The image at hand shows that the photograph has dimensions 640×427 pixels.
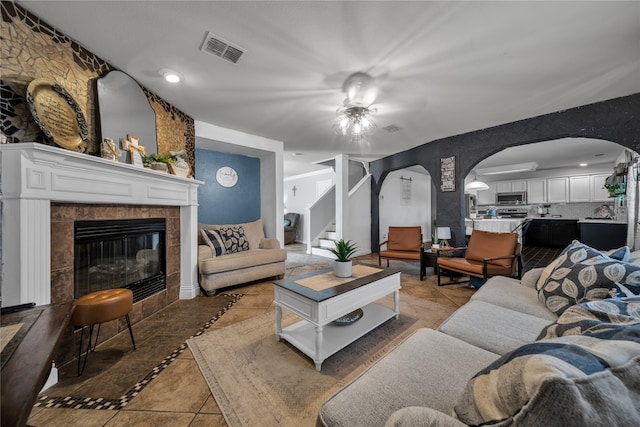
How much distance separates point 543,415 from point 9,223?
2.49 meters

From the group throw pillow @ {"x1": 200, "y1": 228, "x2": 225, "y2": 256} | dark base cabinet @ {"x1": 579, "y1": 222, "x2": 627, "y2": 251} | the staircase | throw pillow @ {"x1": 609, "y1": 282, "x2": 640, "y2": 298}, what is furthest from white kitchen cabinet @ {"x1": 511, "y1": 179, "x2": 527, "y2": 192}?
throw pillow @ {"x1": 200, "y1": 228, "x2": 225, "y2": 256}

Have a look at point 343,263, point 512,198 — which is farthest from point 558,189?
point 343,263

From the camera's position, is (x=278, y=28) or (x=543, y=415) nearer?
(x=543, y=415)

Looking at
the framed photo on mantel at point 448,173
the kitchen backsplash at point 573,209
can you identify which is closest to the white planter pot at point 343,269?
the framed photo on mantel at point 448,173

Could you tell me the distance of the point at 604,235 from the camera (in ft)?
14.1

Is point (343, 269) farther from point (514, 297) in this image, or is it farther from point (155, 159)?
point (155, 159)

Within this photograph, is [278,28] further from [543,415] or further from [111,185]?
[543,415]

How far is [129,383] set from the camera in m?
1.51

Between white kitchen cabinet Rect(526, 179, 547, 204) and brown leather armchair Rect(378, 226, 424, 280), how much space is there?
5.34 meters

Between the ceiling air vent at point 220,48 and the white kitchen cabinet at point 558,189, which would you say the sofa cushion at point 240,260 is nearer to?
the ceiling air vent at point 220,48

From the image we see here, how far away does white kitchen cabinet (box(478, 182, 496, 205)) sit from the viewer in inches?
309

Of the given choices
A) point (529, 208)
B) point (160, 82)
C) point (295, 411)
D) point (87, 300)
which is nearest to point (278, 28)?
point (160, 82)

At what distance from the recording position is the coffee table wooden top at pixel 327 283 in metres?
1.70

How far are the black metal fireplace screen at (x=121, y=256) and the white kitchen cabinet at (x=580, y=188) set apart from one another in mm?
9584
